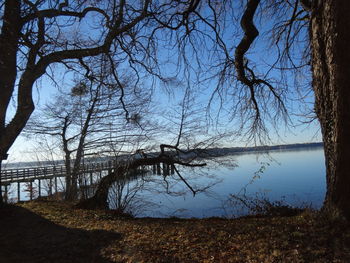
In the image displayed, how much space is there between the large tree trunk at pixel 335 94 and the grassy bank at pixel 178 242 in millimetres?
404

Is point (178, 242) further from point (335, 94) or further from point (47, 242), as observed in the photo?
point (335, 94)

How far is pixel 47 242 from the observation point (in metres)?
3.70

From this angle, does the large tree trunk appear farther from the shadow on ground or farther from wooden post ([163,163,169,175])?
wooden post ([163,163,169,175])

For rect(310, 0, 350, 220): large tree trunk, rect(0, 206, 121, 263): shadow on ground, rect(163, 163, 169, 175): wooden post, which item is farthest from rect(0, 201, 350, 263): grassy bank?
rect(163, 163, 169, 175): wooden post

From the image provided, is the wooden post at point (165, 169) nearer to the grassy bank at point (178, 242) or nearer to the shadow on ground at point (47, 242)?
the grassy bank at point (178, 242)

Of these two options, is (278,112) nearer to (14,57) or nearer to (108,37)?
(108,37)

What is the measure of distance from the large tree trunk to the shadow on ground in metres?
3.02

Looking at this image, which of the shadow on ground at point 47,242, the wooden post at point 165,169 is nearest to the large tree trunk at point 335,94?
the shadow on ground at point 47,242

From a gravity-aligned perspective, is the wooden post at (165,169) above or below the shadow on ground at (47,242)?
above

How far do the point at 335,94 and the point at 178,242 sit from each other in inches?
109

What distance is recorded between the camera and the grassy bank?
251 centimetres

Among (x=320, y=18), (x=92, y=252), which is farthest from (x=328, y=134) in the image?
(x=92, y=252)

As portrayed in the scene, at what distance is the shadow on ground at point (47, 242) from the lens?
10.3 ft

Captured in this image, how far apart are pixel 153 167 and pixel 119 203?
1.83m
